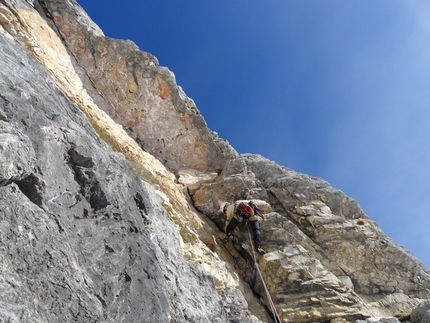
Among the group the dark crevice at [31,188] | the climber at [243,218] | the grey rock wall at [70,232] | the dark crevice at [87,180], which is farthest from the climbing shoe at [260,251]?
the dark crevice at [31,188]

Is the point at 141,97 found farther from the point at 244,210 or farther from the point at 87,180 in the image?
the point at 87,180

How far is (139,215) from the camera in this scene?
235 inches

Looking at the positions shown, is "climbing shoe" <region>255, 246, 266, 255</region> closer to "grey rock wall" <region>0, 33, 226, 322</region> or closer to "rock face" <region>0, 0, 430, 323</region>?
"rock face" <region>0, 0, 430, 323</region>

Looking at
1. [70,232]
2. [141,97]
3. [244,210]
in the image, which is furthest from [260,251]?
[141,97]

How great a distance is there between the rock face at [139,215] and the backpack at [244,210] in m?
0.68

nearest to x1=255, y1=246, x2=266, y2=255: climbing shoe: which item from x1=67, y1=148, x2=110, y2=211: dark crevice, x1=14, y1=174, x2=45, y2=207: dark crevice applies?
x1=67, y1=148, x2=110, y2=211: dark crevice

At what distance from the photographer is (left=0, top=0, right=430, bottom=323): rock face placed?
148 inches

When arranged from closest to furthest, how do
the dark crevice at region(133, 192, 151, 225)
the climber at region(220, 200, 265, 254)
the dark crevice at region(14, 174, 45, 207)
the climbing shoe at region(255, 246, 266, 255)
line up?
the dark crevice at region(14, 174, 45, 207)
the dark crevice at region(133, 192, 151, 225)
the climbing shoe at region(255, 246, 266, 255)
the climber at region(220, 200, 265, 254)

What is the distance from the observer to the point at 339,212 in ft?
45.8

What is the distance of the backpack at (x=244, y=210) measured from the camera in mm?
10938

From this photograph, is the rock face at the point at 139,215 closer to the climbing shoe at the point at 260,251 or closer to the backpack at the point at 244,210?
the climbing shoe at the point at 260,251

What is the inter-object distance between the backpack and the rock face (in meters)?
0.68

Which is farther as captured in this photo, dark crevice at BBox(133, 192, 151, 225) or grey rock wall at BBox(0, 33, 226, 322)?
dark crevice at BBox(133, 192, 151, 225)

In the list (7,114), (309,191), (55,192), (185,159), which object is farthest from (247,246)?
(7,114)
